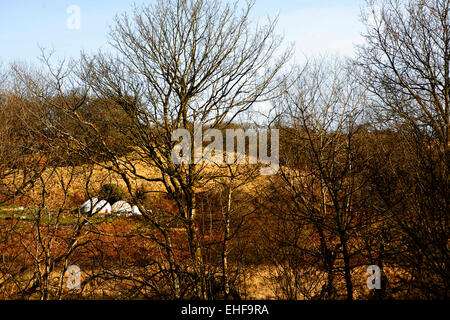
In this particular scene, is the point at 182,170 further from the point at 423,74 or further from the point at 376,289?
the point at 423,74

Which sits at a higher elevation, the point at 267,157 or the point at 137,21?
the point at 137,21

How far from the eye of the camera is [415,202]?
2.81 m

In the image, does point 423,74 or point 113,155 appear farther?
point 423,74

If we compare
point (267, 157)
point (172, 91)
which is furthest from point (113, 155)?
point (267, 157)

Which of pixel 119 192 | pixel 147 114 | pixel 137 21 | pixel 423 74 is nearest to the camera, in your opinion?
pixel 147 114

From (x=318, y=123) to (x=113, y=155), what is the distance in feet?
16.0

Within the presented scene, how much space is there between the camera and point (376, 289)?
4555mm

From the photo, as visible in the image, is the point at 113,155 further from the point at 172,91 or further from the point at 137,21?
the point at 137,21

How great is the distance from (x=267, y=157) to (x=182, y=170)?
344cm

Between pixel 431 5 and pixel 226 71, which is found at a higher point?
pixel 431 5
